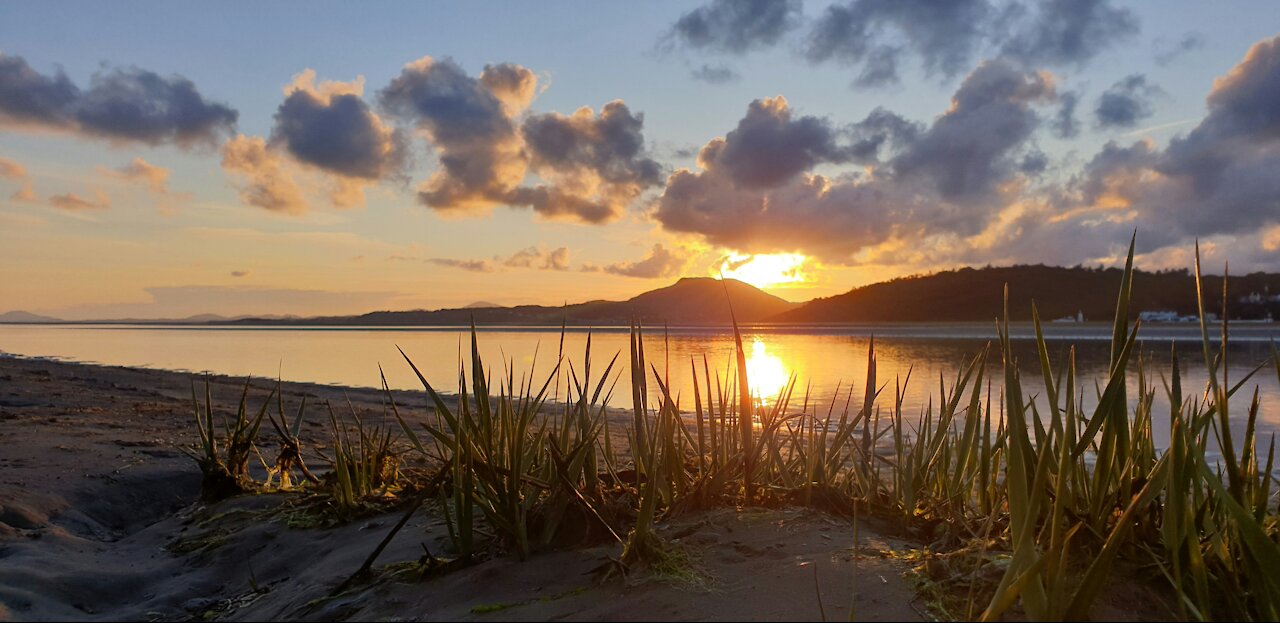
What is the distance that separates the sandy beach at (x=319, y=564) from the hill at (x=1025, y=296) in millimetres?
61779

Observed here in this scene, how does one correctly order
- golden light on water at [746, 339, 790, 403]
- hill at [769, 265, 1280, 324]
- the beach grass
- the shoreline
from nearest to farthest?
the beach grass → the shoreline → golden light on water at [746, 339, 790, 403] → hill at [769, 265, 1280, 324]

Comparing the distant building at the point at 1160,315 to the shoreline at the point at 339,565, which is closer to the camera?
the shoreline at the point at 339,565

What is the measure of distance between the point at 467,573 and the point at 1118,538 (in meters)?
1.43

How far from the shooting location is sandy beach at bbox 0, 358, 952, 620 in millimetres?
1592

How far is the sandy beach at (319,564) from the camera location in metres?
1.59

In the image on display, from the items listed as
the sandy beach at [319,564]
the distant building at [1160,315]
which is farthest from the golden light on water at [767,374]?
the distant building at [1160,315]

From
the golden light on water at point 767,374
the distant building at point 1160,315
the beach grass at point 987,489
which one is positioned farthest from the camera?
the distant building at point 1160,315

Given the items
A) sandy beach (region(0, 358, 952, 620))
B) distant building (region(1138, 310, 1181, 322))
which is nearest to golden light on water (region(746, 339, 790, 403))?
sandy beach (region(0, 358, 952, 620))

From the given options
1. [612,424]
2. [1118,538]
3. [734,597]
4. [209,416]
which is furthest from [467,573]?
[612,424]

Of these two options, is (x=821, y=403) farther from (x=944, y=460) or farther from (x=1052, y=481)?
(x=1052, y=481)

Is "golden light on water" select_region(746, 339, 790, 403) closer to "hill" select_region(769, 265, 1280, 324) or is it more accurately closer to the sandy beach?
the sandy beach

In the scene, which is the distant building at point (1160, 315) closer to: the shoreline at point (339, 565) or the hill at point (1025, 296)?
the hill at point (1025, 296)

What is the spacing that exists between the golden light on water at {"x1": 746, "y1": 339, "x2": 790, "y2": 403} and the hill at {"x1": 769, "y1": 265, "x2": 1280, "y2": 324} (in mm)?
45368

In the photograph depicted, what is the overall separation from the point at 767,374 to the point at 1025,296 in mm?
66757
